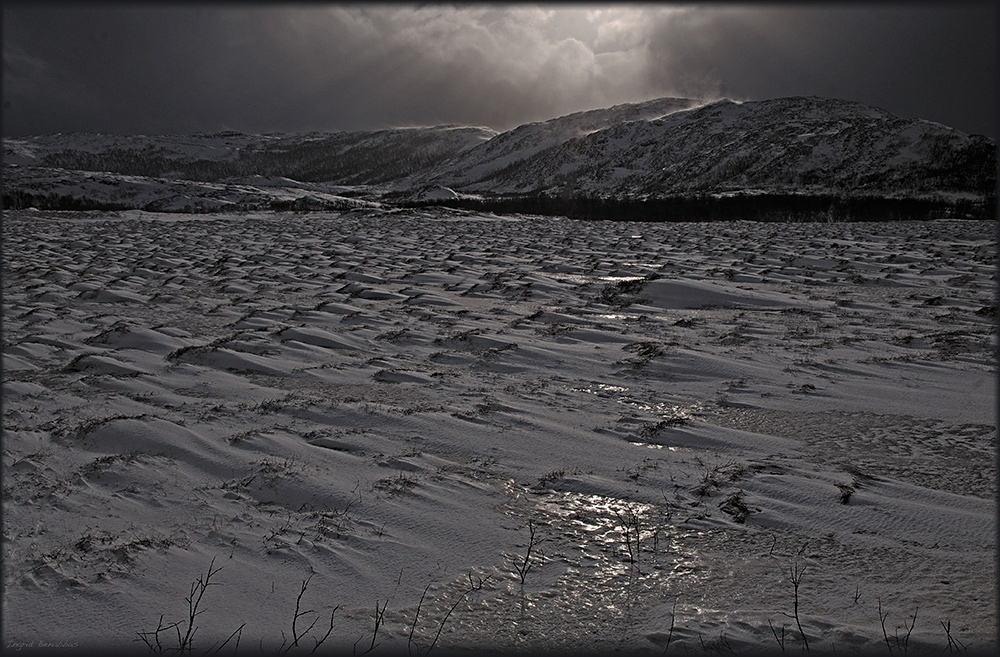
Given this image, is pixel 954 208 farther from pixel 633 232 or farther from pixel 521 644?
pixel 521 644

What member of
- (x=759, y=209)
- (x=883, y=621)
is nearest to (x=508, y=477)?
(x=883, y=621)

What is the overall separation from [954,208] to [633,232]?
1997 centimetres

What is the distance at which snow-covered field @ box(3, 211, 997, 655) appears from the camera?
7.76 ft

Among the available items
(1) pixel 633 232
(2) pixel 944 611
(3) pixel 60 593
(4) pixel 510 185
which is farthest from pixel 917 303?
(4) pixel 510 185

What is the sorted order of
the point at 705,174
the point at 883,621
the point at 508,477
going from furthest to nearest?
the point at 705,174 < the point at 508,477 < the point at 883,621

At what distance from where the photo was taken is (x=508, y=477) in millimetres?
3609

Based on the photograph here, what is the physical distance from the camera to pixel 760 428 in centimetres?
432

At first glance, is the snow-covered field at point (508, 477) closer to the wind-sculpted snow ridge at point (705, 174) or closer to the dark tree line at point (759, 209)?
the dark tree line at point (759, 209)

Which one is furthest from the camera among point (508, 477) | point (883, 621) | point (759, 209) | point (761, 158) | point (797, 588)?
point (761, 158)

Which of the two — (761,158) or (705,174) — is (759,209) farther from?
(705,174)

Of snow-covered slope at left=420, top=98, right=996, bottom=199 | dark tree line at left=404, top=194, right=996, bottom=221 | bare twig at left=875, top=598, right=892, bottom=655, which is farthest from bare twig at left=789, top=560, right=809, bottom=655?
snow-covered slope at left=420, top=98, right=996, bottom=199

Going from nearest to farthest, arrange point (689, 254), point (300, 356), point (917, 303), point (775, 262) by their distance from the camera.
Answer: point (300, 356), point (917, 303), point (775, 262), point (689, 254)

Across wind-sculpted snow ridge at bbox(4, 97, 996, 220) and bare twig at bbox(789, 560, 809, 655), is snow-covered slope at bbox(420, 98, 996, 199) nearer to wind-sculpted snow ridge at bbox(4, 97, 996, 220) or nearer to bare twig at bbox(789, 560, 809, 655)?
wind-sculpted snow ridge at bbox(4, 97, 996, 220)

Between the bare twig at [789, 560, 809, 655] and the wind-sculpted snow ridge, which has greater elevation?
the wind-sculpted snow ridge
